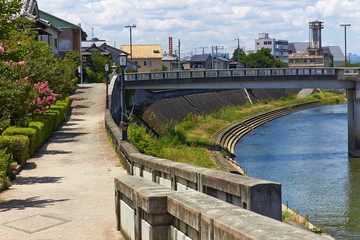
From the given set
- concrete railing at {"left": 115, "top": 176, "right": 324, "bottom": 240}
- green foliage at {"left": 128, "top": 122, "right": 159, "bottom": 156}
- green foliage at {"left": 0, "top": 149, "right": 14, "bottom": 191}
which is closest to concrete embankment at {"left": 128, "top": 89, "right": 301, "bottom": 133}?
green foliage at {"left": 128, "top": 122, "right": 159, "bottom": 156}

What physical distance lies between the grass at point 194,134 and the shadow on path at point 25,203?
12.5 metres

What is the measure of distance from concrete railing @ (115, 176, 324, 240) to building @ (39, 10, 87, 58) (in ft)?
238

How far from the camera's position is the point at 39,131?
27438 mm

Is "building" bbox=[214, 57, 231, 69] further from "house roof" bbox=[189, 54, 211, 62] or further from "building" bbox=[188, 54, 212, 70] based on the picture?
"building" bbox=[188, 54, 212, 70]

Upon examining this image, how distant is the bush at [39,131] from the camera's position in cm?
2700

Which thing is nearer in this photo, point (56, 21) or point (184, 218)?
point (184, 218)

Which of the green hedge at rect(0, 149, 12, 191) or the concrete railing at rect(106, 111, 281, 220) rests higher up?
the concrete railing at rect(106, 111, 281, 220)

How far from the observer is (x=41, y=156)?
25516mm

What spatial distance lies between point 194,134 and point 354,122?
17.6m

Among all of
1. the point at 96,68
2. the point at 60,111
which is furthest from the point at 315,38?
the point at 60,111

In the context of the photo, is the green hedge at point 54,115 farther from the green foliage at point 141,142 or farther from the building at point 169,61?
the building at point 169,61

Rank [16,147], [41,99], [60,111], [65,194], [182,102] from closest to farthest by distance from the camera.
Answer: [65,194] → [16,147] → [41,99] → [60,111] → [182,102]

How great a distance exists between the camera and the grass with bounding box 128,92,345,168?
28.4 metres

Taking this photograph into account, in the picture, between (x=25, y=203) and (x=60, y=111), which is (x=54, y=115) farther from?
(x=25, y=203)
